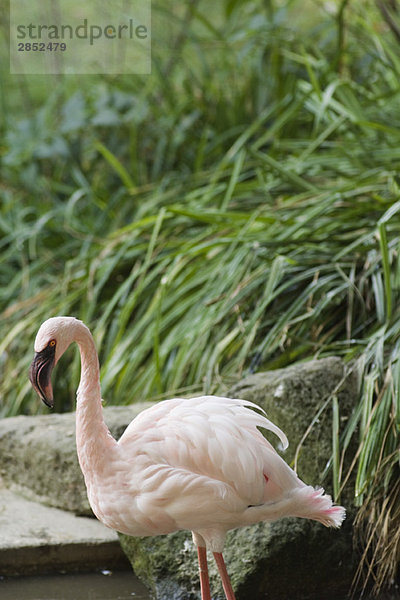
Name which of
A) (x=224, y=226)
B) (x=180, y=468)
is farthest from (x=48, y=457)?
(x=224, y=226)

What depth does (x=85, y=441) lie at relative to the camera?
76.1 inches

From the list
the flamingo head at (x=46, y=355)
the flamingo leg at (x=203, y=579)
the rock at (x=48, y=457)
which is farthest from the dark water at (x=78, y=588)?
the flamingo head at (x=46, y=355)

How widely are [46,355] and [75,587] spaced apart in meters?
0.96

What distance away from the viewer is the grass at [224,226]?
280 centimetres

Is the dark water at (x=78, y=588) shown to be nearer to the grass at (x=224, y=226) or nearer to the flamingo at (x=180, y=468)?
the flamingo at (x=180, y=468)

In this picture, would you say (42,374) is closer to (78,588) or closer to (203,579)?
(203,579)

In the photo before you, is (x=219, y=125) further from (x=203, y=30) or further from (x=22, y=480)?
(x=22, y=480)

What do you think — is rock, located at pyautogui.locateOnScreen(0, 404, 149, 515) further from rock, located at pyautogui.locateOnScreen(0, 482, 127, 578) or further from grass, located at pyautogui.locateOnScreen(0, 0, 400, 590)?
grass, located at pyautogui.locateOnScreen(0, 0, 400, 590)

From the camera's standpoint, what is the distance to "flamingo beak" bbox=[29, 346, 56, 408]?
183 centimetres

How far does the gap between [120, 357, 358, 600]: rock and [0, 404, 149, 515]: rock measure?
341 millimetres

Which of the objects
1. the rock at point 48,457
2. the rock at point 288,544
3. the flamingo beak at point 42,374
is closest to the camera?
the flamingo beak at point 42,374

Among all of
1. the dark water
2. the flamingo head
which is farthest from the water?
the flamingo head

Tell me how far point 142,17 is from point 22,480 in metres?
3.23

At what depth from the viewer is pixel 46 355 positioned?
1.85 meters
